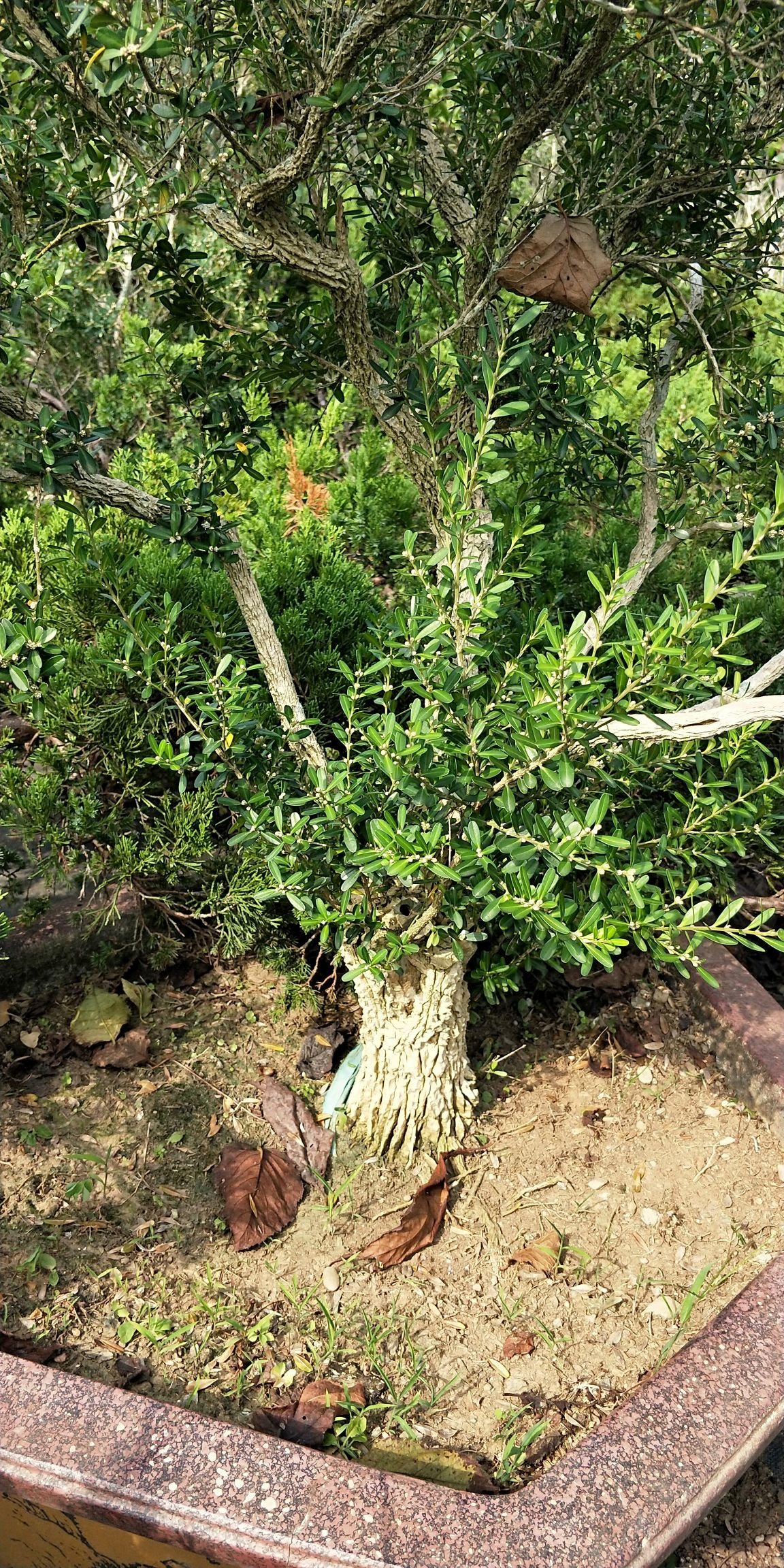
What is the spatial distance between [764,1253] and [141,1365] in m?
1.17

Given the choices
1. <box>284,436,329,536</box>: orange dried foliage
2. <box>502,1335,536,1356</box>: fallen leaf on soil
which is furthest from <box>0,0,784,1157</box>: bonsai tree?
<box>284,436,329,536</box>: orange dried foliage

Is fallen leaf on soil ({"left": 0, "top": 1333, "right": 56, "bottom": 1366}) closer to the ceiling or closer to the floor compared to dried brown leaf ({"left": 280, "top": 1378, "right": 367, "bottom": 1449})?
closer to the floor

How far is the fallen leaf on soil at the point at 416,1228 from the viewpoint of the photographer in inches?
88.3

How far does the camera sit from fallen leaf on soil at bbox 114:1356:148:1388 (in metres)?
1.99

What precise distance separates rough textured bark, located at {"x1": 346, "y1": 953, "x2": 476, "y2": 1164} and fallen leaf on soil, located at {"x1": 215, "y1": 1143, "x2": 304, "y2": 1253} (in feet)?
0.71

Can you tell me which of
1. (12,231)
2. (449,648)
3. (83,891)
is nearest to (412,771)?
(449,648)

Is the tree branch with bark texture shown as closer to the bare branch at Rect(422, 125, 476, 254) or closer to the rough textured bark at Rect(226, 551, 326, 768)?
the rough textured bark at Rect(226, 551, 326, 768)

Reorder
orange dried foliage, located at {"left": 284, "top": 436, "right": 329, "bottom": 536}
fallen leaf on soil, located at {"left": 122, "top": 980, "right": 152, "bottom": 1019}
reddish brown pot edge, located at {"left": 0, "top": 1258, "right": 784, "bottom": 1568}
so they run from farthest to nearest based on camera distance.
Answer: orange dried foliage, located at {"left": 284, "top": 436, "right": 329, "bottom": 536} → fallen leaf on soil, located at {"left": 122, "top": 980, "right": 152, "bottom": 1019} → reddish brown pot edge, located at {"left": 0, "top": 1258, "right": 784, "bottom": 1568}

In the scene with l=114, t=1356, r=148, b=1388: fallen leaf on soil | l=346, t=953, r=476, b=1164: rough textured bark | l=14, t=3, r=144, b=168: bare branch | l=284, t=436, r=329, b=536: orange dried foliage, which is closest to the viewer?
l=14, t=3, r=144, b=168: bare branch

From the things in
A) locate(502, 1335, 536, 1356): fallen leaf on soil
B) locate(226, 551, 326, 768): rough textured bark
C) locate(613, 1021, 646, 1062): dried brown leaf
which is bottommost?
locate(502, 1335, 536, 1356): fallen leaf on soil

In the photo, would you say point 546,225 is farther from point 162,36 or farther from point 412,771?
point 412,771

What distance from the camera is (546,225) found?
1.83 m

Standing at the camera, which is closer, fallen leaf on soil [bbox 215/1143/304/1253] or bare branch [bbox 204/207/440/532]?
bare branch [bbox 204/207/440/532]

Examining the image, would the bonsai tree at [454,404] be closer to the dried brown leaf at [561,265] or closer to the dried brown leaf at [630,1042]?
the dried brown leaf at [561,265]
